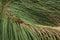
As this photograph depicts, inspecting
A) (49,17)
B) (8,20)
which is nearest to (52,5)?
(49,17)

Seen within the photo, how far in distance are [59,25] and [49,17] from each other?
7 cm

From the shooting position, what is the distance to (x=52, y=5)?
2.57 meters

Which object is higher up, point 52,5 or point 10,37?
point 52,5

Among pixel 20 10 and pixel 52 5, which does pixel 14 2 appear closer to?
pixel 20 10

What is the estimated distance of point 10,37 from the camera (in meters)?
2.58

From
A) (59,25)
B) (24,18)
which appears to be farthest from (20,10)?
(59,25)

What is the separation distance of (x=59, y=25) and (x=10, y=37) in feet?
0.93

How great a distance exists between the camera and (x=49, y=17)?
101 inches

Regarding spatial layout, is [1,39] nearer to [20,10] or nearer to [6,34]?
[6,34]

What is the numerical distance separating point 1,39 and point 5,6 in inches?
7.5

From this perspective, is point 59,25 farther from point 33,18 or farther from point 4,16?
point 4,16

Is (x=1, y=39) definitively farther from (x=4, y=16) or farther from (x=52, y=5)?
(x=52, y=5)

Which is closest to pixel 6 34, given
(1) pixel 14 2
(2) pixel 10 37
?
(2) pixel 10 37

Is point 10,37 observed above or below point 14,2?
below
